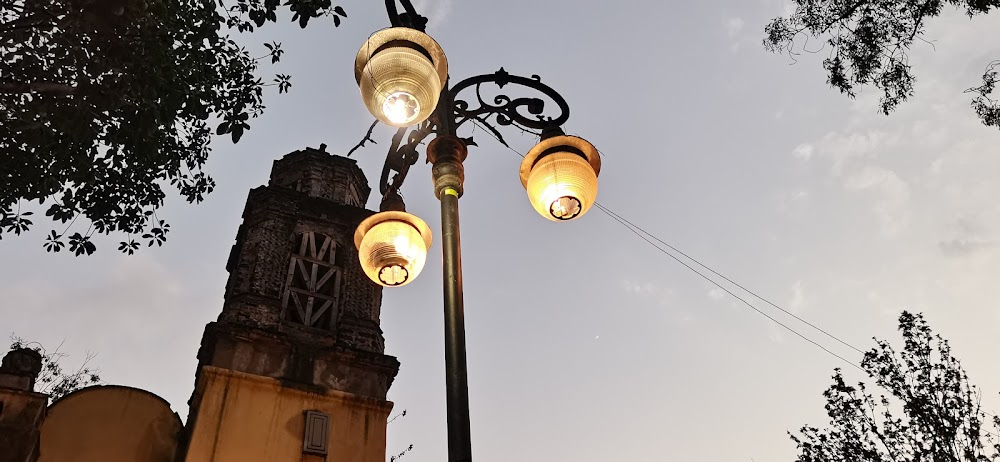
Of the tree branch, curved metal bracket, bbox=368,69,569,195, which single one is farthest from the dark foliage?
curved metal bracket, bbox=368,69,569,195

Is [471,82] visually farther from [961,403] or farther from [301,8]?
[961,403]

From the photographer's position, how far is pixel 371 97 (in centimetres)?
381

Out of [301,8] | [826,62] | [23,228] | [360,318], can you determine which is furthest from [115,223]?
[826,62]

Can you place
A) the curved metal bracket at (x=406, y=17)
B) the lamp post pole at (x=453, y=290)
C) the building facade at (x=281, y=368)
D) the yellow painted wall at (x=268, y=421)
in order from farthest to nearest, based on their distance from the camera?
the building facade at (x=281, y=368)
the yellow painted wall at (x=268, y=421)
the curved metal bracket at (x=406, y=17)
the lamp post pole at (x=453, y=290)

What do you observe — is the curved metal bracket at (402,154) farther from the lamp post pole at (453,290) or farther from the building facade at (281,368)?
the building facade at (281,368)

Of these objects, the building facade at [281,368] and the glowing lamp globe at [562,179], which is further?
the building facade at [281,368]

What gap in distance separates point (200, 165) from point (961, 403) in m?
14.6

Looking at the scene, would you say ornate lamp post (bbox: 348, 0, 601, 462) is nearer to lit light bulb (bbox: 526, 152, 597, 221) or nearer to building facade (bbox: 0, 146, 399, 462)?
lit light bulb (bbox: 526, 152, 597, 221)

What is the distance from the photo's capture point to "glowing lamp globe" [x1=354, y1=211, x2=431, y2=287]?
3.99m

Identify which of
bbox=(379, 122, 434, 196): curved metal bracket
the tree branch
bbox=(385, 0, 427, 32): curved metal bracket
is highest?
the tree branch

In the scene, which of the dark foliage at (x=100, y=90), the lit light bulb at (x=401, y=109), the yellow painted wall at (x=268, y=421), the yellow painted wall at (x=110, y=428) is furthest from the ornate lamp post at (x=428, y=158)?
the yellow painted wall at (x=110, y=428)

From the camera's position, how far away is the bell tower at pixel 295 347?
33.7 ft

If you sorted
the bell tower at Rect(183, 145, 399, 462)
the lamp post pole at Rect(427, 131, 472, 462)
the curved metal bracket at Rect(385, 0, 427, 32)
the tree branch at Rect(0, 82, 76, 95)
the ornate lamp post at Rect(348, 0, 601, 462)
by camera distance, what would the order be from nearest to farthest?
the lamp post pole at Rect(427, 131, 472, 462), the ornate lamp post at Rect(348, 0, 601, 462), the curved metal bracket at Rect(385, 0, 427, 32), the tree branch at Rect(0, 82, 76, 95), the bell tower at Rect(183, 145, 399, 462)

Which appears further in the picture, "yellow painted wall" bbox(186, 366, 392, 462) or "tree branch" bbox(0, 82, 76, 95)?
"yellow painted wall" bbox(186, 366, 392, 462)
